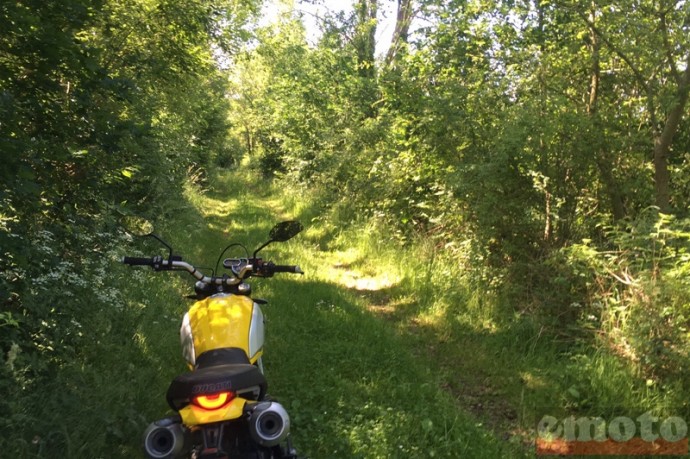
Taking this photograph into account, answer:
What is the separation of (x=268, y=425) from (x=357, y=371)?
2.68 metres

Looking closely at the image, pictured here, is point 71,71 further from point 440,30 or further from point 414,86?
point 440,30

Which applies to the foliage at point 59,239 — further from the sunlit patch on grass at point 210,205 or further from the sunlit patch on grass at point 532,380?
the sunlit patch on grass at point 210,205

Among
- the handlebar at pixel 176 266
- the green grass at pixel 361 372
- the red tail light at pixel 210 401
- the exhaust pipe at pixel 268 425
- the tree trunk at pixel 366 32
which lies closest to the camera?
the exhaust pipe at pixel 268 425

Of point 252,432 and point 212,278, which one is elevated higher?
point 212,278

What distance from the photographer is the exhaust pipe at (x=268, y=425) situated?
80.9 inches

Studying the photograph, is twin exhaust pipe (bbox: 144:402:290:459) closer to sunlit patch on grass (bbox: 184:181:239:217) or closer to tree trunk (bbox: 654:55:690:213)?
tree trunk (bbox: 654:55:690:213)

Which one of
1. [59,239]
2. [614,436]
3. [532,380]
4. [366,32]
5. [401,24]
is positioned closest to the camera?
[614,436]

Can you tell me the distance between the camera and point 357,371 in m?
4.68

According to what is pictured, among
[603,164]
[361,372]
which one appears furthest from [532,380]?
[603,164]

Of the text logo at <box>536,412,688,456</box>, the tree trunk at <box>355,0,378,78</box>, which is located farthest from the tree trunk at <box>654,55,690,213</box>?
the tree trunk at <box>355,0,378,78</box>

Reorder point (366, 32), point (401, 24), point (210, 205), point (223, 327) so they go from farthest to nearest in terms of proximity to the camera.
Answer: point (366, 32)
point (210, 205)
point (401, 24)
point (223, 327)

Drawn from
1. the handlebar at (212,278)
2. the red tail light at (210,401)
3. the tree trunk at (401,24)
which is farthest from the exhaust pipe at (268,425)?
the tree trunk at (401,24)

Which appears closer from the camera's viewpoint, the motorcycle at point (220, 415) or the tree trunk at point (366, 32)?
the motorcycle at point (220, 415)

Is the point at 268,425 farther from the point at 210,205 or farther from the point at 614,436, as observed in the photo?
the point at 210,205
